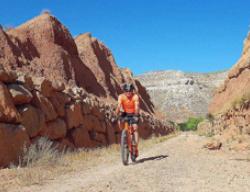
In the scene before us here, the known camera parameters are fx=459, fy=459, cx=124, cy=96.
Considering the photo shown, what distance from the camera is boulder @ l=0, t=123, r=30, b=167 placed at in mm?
11008

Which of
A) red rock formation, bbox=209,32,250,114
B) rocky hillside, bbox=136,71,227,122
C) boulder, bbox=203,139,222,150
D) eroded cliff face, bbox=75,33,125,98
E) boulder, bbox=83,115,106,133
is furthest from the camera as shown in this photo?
rocky hillside, bbox=136,71,227,122

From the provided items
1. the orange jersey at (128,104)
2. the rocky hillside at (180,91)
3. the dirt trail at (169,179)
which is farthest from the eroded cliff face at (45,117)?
the rocky hillside at (180,91)

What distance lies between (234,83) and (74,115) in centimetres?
1368

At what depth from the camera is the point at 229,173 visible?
8844mm

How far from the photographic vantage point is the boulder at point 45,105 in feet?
46.8

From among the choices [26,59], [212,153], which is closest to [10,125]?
[212,153]

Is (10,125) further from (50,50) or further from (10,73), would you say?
(50,50)

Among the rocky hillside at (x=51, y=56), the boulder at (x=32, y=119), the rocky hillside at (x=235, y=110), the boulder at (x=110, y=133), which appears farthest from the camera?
the boulder at (x=110, y=133)

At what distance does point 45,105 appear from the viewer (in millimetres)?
15000

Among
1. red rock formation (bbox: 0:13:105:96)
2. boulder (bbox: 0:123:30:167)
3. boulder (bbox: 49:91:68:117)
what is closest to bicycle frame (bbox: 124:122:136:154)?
boulder (bbox: 0:123:30:167)

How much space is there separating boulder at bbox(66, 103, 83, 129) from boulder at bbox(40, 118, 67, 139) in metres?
0.73

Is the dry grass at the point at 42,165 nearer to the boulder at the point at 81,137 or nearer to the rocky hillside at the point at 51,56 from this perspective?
the boulder at the point at 81,137

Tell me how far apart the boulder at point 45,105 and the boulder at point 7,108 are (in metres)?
2.24

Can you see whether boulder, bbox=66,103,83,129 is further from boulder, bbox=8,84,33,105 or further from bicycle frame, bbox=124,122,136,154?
bicycle frame, bbox=124,122,136,154
